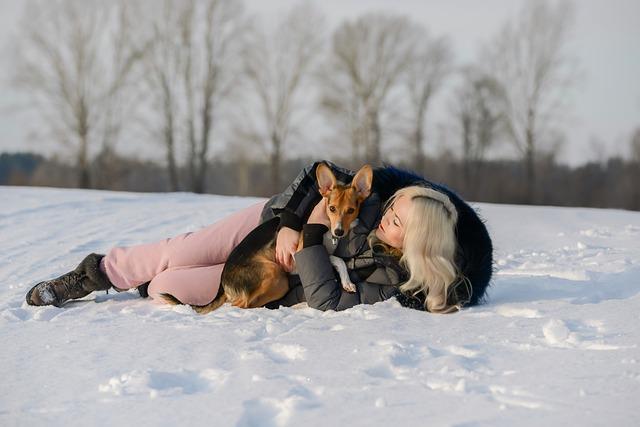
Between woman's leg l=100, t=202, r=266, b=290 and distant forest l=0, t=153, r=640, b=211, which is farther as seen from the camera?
distant forest l=0, t=153, r=640, b=211

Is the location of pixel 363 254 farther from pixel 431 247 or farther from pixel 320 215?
pixel 431 247

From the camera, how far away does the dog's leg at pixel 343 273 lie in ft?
11.1

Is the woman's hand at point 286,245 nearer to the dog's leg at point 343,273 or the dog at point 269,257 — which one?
the dog at point 269,257

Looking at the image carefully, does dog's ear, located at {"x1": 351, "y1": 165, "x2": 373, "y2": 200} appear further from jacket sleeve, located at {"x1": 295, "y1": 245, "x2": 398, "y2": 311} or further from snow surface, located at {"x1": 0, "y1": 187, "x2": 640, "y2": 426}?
snow surface, located at {"x1": 0, "y1": 187, "x2": 640, "y2": 426}

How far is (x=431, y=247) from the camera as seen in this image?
3180 millimetres

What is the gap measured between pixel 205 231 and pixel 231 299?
1.70 ft

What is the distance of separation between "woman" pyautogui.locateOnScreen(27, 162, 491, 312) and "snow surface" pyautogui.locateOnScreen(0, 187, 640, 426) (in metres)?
0.12

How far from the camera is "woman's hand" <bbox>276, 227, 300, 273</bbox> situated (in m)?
3.42

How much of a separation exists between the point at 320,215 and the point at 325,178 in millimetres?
213

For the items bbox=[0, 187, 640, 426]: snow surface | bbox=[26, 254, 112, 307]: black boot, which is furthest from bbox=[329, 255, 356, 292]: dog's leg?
bbox=[26, 254, 112, 307]: black boot

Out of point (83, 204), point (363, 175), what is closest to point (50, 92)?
point (83, 204)

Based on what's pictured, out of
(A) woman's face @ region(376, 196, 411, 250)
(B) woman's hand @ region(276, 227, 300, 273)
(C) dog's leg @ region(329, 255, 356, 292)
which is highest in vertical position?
(A) woman's face @ region(376, 196, 411, 250)

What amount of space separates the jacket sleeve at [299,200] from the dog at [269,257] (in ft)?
0.31

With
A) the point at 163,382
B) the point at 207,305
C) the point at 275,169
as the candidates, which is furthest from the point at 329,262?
the point at 275,169
